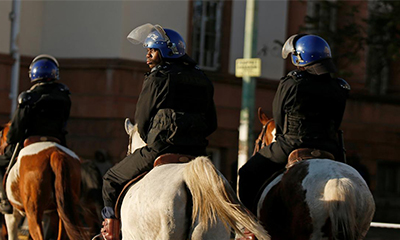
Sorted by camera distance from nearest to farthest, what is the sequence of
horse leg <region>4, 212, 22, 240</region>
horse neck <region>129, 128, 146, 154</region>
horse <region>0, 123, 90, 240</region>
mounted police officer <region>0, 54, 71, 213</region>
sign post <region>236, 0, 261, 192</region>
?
horse neck <region>129, 128, 146, 154</region> → horse <region>0, 123, 90, 240</region> → mounted police officer <region>0, 54, 71, 213</region> → horse leg <region>4, 212, 22, 240</region> → sign post <region>236, 0, 261, 192</region>

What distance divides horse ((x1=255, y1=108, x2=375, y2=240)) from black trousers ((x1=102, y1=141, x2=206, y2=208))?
89cm

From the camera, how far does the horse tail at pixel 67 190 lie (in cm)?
985

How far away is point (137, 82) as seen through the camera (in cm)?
1900

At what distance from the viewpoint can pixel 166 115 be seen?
691 cm

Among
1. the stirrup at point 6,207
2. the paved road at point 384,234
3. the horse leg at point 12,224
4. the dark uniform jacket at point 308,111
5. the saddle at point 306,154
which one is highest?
the dark uniform jacket at point 308,111

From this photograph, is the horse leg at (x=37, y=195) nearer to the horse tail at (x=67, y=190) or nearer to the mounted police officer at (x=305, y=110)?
the horse tail at (x=67, y=190)

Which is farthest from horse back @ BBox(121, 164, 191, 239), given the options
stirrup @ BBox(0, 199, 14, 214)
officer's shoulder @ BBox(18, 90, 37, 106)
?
stirrup @ BBox(0, 199, 14, 214)

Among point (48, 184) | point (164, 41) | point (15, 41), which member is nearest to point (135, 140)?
point (164, 41)

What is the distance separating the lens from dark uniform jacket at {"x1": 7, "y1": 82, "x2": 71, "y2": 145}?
1032 cm

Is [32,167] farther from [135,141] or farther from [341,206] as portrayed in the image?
[341,206]

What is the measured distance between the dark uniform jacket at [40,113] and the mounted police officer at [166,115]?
3.51m

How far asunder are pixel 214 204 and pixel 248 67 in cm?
724

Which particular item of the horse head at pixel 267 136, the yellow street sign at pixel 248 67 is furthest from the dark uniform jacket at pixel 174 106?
the yellow street sign at pixel 248 67

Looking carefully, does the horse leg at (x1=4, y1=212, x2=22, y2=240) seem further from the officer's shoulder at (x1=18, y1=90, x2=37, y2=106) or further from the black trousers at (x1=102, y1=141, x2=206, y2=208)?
the black trousers at (x1=102, y1=141, x2=206, y2=208)
